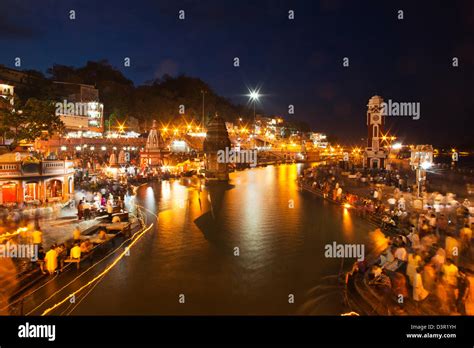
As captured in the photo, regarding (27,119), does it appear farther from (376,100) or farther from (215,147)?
(376,100)

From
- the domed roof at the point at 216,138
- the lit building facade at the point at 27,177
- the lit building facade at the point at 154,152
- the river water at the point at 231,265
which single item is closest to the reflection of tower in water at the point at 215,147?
the domed roof at the point at 216,138

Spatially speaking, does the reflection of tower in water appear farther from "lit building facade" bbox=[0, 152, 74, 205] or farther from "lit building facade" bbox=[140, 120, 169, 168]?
"lit building facade" bbox=[0, 152, 74, 205]

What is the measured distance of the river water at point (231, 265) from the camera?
9625 mm

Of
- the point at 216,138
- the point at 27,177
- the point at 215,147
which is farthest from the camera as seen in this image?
the point at 216,138

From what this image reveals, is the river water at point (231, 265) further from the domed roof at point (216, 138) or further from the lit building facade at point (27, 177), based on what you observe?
the domed roof at point (216, 138)

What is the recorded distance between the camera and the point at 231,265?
42.3 ft

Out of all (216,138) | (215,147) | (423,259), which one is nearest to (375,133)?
(216,138)

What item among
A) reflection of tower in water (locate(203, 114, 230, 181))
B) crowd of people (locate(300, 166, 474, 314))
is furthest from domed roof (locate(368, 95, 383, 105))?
crowd of people (locate(300, 166, 474, 314))

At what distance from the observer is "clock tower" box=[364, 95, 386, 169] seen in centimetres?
5997

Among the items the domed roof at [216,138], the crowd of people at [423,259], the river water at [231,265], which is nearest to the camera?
the crowd of people at [423,259]

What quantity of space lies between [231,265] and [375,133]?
179 feet

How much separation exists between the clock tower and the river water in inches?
1630

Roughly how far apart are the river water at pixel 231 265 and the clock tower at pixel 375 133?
41.4m

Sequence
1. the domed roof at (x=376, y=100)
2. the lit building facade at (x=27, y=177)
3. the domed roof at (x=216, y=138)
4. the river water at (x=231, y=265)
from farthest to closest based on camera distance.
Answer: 1. the domed roof at (x=376, y=100)
2. the domed roof at (x=216, y=138)
3. the lit building facade at (x=27, y=177)
4. the river water at (x=231, y=265)
